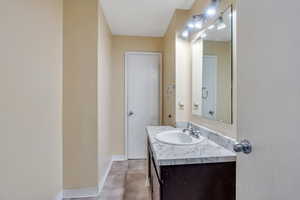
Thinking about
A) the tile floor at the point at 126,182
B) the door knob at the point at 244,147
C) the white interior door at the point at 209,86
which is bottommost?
the tile floor at the point at 126,182

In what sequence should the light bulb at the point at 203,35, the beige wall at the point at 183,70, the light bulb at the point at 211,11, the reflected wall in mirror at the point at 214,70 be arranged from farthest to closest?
1. the beige wall at the point at 183,70
2. the light bulb at the point at 203,35
3. the light bulb at the point at 211,11
4. the reflected wall in mirror at the point at 214,70

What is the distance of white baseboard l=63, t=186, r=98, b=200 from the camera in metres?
2.02

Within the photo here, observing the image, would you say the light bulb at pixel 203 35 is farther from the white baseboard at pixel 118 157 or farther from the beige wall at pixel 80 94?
the white baseboard at pixel 118 157

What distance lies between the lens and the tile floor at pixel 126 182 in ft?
6.75

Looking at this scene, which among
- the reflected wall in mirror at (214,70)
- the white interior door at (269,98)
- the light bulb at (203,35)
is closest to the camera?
the white interior door at (269,98)

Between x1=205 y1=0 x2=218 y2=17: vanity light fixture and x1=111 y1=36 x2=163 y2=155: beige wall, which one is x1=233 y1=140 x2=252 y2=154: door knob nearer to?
x1=205 y1=0 x2=218 y2=17: vanity light fixture

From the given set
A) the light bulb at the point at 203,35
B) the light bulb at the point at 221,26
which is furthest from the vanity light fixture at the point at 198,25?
the light bulb at the point at 221,26

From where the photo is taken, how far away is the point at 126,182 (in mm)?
2404
